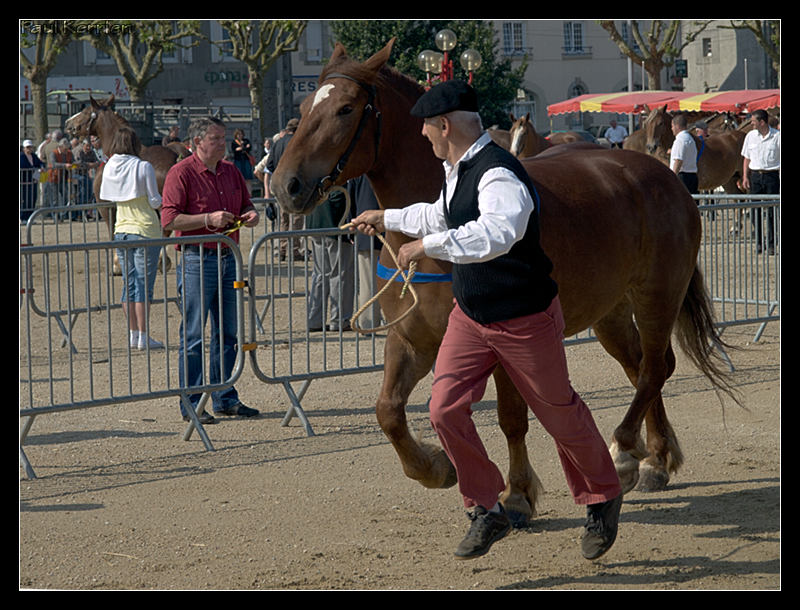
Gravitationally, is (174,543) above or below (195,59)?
below

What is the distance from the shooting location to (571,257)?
5.32 metres

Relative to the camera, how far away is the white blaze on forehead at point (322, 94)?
5.04m

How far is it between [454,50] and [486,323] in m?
45.4

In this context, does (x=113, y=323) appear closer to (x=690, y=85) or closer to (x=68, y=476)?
(x=68, y=476)

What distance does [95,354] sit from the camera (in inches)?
396

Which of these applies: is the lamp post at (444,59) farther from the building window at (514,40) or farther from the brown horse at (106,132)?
the building window at (514,40)

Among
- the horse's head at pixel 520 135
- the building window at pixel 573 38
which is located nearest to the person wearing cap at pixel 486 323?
the horse's head at pixel 520 135

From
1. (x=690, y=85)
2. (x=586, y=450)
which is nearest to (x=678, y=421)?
(x=586, y=450)

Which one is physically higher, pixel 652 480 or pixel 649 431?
pixel 649 431

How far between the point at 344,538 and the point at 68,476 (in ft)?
6.70

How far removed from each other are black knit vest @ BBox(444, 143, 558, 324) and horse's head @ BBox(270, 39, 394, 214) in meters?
0.72

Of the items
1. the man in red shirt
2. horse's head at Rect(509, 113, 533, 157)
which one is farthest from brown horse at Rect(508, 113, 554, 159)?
the man in red shirt

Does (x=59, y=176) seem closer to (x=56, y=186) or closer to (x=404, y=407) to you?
(x=56, y=186)

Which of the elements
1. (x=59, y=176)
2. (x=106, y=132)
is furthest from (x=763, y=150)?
(x=59, y=176)
